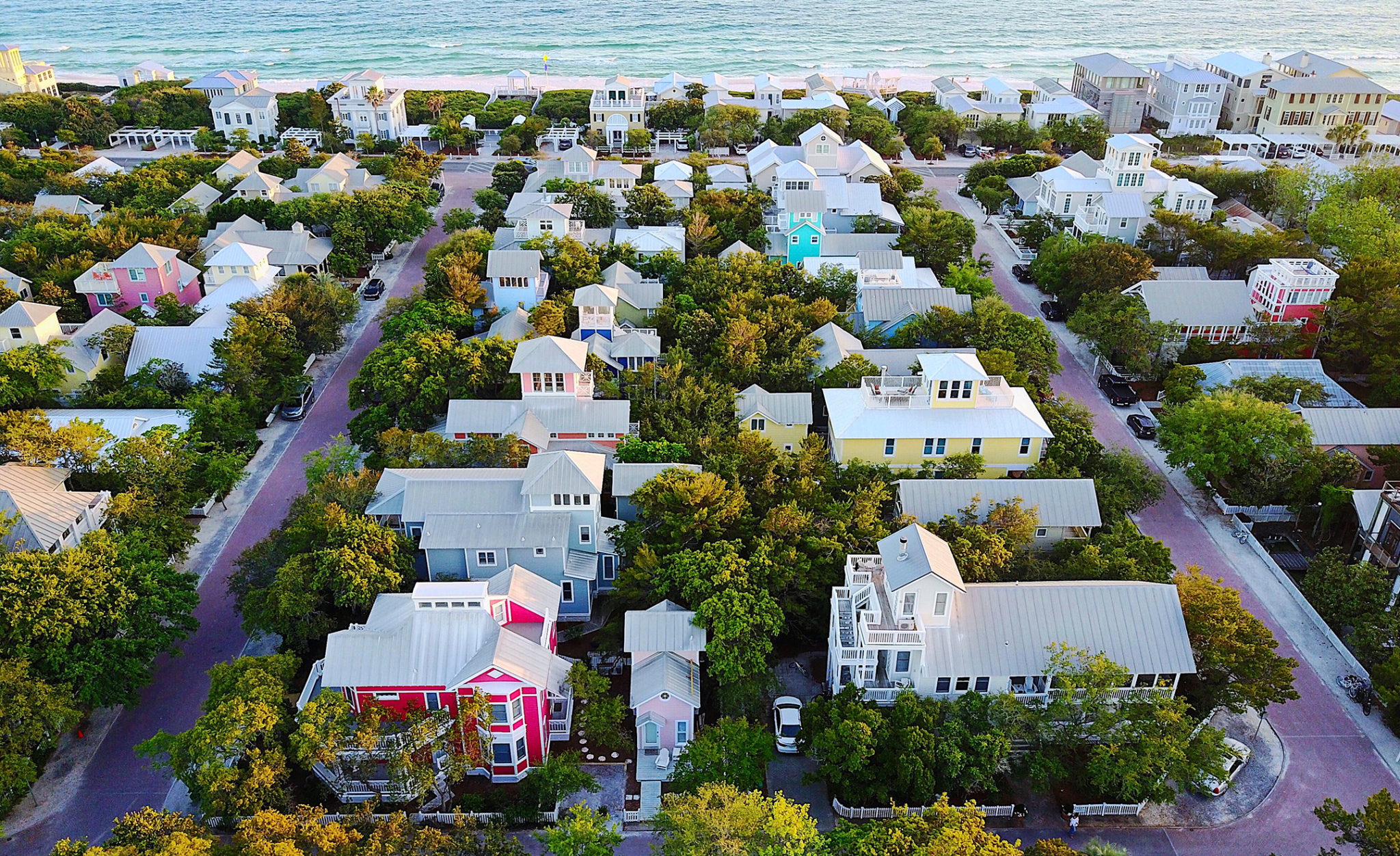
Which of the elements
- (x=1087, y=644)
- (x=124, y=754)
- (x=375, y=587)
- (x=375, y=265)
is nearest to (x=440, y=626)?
(x=375, y=587)

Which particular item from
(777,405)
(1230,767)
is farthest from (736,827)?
(777,405)

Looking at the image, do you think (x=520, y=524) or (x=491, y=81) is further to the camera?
(x=491, y=81)

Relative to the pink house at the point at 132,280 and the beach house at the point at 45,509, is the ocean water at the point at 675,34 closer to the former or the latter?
the pink house at the point at 132,280

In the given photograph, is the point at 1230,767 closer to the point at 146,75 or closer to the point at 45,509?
the point at 45,509

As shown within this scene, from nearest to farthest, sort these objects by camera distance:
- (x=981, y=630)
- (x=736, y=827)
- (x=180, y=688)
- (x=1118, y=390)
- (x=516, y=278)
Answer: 1. (x=736, y=827)
2. (x=981, y=630)
3. (x=180, y=688)
4. (x=1118, y=390)
5. (x=516, y=278)

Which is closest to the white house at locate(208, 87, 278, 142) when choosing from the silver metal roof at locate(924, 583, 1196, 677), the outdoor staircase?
the outdoor staircase

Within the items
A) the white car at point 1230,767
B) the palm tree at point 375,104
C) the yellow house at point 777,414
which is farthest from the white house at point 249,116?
the white car at point 1230,767

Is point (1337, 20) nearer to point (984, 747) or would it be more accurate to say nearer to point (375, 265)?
point (375, 265)

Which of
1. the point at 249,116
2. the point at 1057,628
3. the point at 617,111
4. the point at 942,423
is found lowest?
the point at 1057,628
